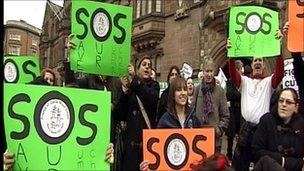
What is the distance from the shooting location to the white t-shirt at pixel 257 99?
632 centimetres

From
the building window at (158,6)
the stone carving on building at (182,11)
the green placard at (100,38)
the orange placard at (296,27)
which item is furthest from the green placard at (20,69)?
the building window at (158,6)

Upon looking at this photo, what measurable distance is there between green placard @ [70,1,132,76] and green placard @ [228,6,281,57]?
4.32 ft

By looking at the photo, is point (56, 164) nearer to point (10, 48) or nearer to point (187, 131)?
point (187, 131)

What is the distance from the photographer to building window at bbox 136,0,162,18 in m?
26.2

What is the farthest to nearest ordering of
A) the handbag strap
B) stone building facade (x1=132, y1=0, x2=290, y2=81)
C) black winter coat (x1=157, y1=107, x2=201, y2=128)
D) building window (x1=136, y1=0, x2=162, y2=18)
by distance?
building window (x1=136, y1=0, x2=162, y2=18)
stone building facade (x1=132, y1=0, x2=290, y2=81)
the handbag strap
black winter coat (x1=157, y1=107, x2=201, y2=128)

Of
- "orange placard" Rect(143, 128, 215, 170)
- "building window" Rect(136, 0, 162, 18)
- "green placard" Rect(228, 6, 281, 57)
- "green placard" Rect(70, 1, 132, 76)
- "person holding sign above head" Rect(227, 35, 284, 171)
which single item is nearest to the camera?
"orange placard" Rect(143, 128, 215, 170)

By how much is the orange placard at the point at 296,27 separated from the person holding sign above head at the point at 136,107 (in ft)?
4.66

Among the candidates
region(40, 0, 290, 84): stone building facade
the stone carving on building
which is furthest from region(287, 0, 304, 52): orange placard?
the stone carving on building

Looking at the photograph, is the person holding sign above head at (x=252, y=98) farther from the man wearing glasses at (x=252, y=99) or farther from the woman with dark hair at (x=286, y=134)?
the woman with dark hair at (x=286, y=134)

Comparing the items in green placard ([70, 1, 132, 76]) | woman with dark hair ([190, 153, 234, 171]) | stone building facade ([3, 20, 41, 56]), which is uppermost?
stone building facade ([3, 20, 41, 56])

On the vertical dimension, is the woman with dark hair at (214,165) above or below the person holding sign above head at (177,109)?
below

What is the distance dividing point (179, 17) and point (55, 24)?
1147 inches

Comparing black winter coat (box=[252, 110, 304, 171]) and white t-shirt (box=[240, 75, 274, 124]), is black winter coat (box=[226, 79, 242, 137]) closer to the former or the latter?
white t-shirt (box=[240, 75, 274, 124])

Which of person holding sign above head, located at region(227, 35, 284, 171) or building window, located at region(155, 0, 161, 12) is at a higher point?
building window, located at region(155, 0, 161, 12)
